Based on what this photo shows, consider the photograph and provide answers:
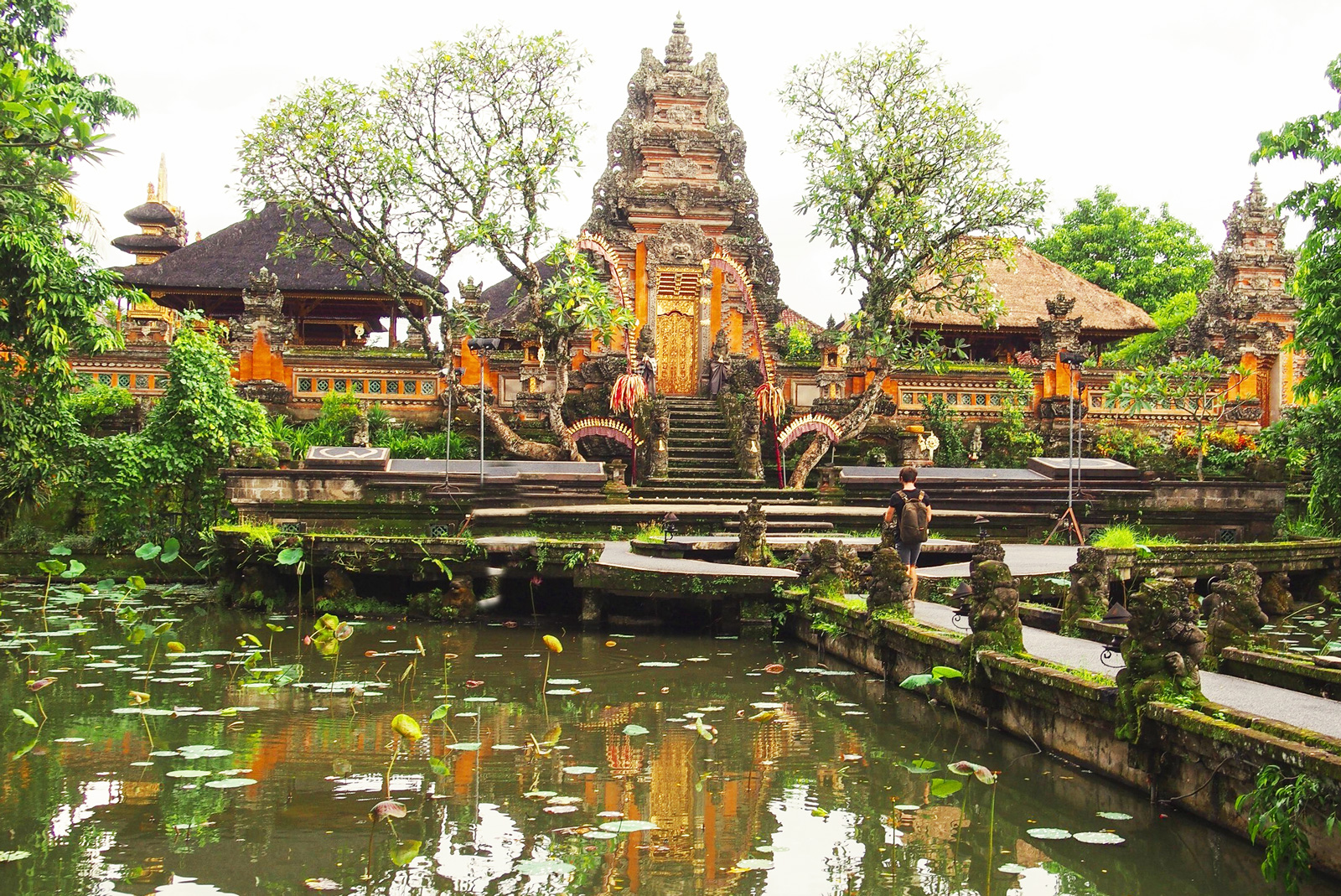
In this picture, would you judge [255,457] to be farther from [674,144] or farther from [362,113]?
[674,144]

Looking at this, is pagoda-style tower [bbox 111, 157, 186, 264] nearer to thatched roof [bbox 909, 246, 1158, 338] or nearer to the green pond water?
thatched roof [bbox 909, 246, 1158, 338]

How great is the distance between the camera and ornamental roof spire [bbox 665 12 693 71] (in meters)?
23.7

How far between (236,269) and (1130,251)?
87.1ft

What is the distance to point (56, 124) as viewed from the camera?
7504mm

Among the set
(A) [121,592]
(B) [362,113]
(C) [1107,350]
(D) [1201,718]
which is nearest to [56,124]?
(A) [121,592]

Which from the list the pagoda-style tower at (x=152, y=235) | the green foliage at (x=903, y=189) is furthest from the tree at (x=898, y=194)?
the pagoda-style tower at (x=152, y=235)

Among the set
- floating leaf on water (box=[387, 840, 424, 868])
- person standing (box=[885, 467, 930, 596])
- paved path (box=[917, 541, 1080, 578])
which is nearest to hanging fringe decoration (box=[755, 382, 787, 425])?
paved path (box=[917, 541, 1080, 578])

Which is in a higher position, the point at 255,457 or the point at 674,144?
the point at 674,144

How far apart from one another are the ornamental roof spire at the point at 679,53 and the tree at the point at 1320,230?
1302 cm

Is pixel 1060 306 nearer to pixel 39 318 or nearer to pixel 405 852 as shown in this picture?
pixel 39 318

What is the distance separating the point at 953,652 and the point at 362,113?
47.3ft

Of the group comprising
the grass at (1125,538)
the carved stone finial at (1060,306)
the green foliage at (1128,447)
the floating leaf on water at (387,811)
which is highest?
the carved stone finial at (1060,306)

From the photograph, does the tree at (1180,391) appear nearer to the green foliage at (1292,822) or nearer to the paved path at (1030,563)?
the paved path at (1030,563)

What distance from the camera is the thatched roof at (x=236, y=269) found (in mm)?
25719
